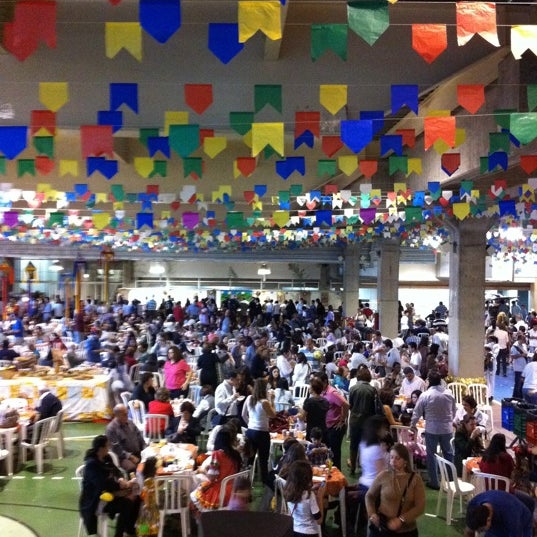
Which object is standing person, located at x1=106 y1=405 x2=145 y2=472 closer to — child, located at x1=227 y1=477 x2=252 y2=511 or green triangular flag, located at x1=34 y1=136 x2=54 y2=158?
child, located at x1=227 y1=477 x2=252 y2=511

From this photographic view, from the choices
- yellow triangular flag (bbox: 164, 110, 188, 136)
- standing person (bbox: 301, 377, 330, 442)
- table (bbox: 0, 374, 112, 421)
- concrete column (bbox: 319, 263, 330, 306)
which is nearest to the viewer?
yellow triangular flag (bbox: 164, 110, 188, 136)

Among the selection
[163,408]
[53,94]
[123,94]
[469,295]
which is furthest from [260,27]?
[469,295]

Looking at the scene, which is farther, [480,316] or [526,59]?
[480,316]

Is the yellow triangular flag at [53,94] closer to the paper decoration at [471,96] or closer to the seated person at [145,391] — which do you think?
the paper decoration at [471,96]

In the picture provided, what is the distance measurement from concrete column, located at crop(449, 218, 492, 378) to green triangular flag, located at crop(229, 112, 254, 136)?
9.28 metres

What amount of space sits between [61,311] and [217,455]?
22.2m

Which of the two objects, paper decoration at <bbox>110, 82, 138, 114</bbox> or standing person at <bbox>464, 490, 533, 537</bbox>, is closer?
standing person at <bbox>464, 490, 533, 537</bbox>

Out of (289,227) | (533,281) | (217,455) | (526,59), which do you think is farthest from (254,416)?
(533,281)

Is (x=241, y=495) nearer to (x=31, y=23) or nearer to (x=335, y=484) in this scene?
(x=335, y=484)

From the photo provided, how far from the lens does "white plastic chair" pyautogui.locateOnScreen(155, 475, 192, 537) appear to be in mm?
6754

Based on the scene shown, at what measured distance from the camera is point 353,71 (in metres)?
6.71

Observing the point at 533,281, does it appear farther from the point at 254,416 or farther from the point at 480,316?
the point at 254,416

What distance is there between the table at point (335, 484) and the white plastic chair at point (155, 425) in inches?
117

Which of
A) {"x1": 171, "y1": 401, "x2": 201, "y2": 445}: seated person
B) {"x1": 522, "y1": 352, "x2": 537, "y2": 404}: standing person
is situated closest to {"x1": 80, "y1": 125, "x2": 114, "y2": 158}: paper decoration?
{"x1": 171, "y1": 401, "x2": 201, "y2": 445}: seated person
